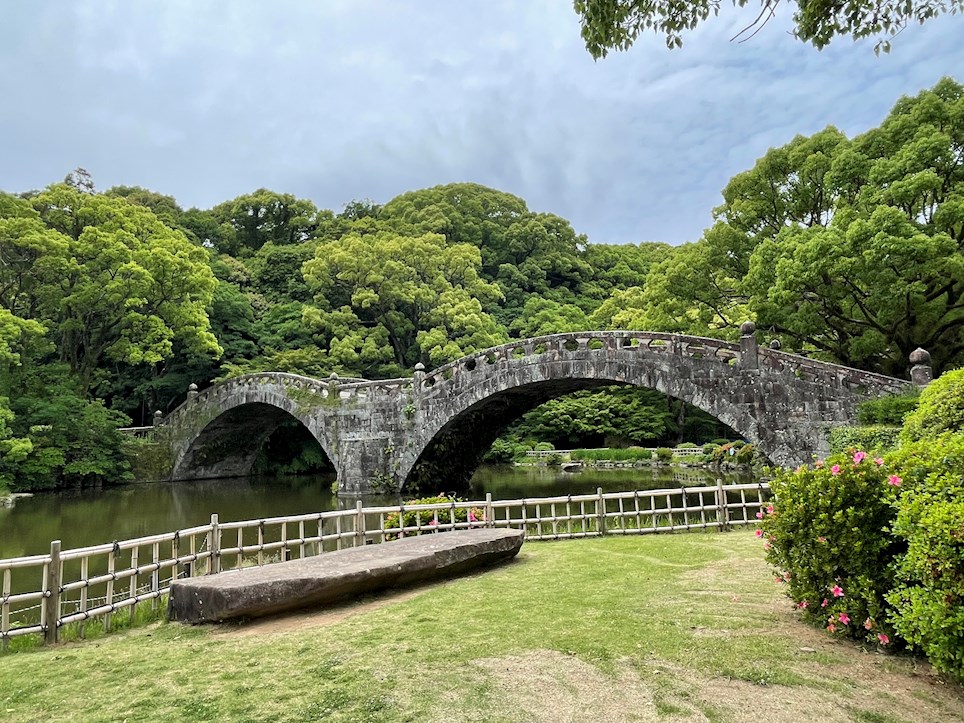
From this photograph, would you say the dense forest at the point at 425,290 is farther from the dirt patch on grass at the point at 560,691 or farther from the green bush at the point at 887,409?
the dirt patch on grass at the point at 560,691

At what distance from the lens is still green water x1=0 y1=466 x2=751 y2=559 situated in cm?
1366

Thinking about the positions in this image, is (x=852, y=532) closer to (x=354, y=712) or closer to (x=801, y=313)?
(x=354, y=712)

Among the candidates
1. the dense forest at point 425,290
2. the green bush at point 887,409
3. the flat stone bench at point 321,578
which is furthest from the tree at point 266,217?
the flat stone bench at point 321,578

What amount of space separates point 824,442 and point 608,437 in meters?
18.7


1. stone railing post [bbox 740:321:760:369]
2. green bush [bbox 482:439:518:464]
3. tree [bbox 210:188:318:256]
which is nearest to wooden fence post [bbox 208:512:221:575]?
stone railing post [bbox 740:321:760:369]

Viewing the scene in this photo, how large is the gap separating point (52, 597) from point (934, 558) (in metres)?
6.23

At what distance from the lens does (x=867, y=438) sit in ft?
35.2

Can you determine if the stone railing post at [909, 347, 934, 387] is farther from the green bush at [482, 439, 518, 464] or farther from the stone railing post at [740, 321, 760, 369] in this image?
the green bush at [482, 439, 518, 464]

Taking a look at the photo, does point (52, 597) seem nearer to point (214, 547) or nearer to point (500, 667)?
point (214, 547)

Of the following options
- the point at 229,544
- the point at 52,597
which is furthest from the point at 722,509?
the point at 229,544

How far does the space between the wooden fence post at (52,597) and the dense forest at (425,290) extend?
45.6ft

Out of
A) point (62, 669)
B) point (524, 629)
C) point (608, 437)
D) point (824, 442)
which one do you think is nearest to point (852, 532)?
point (524, 629)

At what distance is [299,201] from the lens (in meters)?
43.4

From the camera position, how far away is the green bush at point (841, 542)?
4125 millimetres
